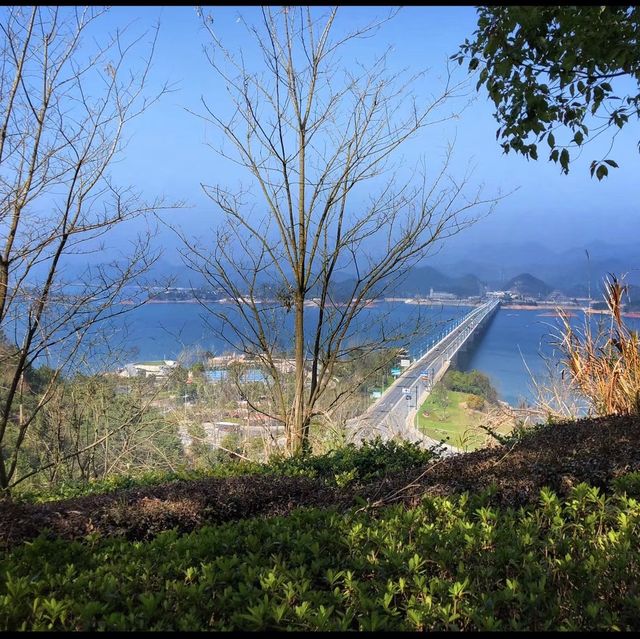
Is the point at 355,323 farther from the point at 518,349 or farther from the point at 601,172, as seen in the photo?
the point at 518,349

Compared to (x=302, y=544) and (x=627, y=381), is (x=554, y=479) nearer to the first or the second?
(x=302, y=544)

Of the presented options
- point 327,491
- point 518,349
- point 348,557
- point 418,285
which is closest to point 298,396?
point 418,285

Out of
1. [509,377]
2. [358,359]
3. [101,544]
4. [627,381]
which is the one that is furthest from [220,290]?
[509,377]

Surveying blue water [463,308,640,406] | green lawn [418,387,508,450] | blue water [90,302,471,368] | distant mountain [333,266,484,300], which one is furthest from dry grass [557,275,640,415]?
green lawn [418,387,508,450]

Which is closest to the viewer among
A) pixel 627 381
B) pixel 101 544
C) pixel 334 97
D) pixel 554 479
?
pixel 101 544

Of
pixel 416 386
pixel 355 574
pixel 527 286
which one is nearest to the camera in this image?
pixel 355 574

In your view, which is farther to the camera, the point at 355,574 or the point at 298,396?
the point at 298,396

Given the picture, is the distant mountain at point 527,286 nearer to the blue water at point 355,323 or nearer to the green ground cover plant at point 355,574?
the blue water at point 355,323

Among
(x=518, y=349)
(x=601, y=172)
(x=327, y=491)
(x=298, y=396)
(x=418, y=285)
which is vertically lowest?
(x=327, y=491)

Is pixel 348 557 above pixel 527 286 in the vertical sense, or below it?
below
